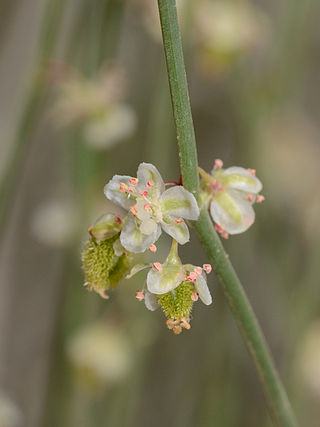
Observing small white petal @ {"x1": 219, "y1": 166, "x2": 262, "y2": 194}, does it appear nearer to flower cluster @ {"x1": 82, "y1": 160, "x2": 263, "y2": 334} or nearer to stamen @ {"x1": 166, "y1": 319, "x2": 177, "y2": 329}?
flower cluster @ {"x1": 82, "y1": 160, "x2": 263, "y2": 334}

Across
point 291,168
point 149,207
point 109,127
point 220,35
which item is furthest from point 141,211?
point 291,168

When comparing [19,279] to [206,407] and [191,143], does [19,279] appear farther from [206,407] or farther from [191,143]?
[191,143]

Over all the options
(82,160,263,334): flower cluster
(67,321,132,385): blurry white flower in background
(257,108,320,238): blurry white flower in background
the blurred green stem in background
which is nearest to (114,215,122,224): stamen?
(82,160,263,334): flower cluster

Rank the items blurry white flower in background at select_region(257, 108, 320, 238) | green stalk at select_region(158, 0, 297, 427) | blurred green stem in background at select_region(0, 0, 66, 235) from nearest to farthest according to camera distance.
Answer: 1. green stalk at select_region(158, 0, 297, 427)
2. blurred green stem in background at select_region(0, 0, 66, 235)
3. blurry white flower in background at select_region(257, 108, 320, 238)

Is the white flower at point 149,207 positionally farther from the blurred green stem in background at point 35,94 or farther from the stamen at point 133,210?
the blurred green stem in background at point 35,94

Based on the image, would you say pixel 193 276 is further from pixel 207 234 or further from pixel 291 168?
pixel 291 168

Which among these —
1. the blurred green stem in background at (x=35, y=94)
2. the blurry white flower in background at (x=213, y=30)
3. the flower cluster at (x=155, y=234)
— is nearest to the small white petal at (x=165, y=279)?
the flower cluster at (x=155, y=234)
